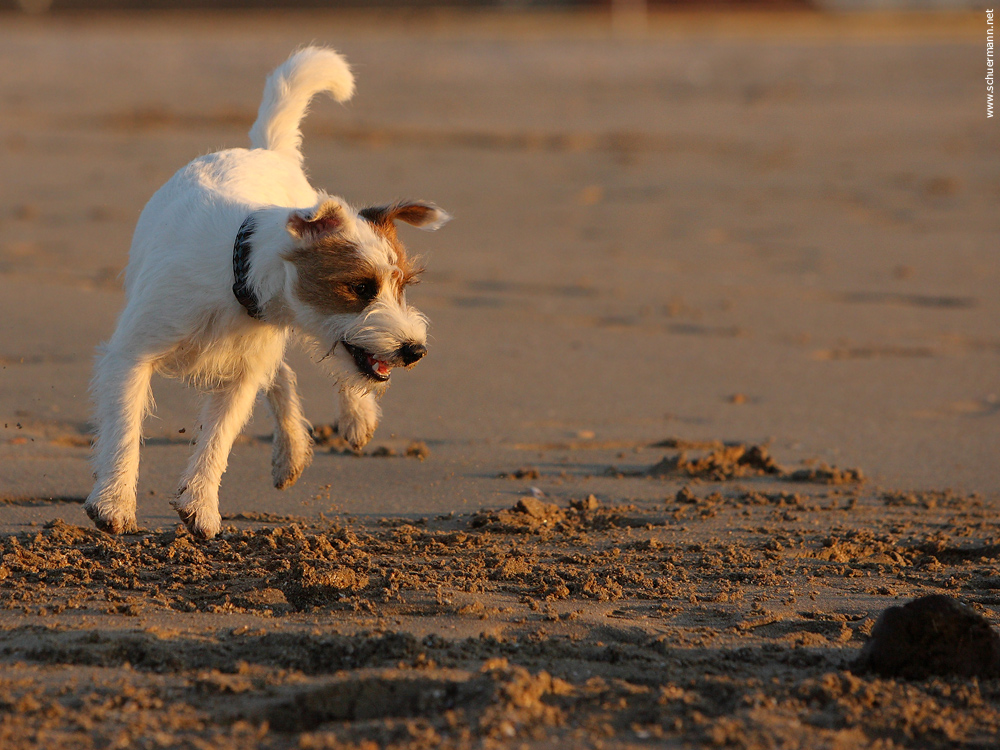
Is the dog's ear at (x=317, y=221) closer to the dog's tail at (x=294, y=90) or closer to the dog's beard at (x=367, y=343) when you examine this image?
the dog's beard at (x=367, y=343)

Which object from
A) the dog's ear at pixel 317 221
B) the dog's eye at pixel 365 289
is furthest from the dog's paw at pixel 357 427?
the dog's ear at pixel 317 221

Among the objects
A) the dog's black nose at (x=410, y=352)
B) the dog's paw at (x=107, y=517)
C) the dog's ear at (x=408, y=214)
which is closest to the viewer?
the dog's black nose at (x=410, y=352)

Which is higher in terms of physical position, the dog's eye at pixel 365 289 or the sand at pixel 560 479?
the dog's eye at pixel 365 289

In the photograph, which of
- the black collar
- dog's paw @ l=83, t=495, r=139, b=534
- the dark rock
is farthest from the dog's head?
the dark rock

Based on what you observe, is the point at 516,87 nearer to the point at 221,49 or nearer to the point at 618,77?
the point at 618,77

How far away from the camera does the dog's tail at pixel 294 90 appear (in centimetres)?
508

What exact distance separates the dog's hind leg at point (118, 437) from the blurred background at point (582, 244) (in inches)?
25.1

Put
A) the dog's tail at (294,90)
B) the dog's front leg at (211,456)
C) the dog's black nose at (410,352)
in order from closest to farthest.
Answer: 1. the dog's black nose at (410,352)
2. the dog's front leg at (211,456)
3. the dog's tail at (294,90)

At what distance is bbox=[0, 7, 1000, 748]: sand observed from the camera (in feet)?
9.88

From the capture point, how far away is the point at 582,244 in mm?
10234

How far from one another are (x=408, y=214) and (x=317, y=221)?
478 mm

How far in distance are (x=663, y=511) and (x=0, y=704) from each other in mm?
2853

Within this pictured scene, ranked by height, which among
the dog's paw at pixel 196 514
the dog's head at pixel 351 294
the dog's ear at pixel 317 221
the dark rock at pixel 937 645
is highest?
the dog's ear at pixel 317 221

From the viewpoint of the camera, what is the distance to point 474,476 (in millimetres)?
5328
